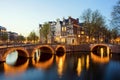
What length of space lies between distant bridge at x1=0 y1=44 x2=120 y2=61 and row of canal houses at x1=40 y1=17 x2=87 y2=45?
34.0ft

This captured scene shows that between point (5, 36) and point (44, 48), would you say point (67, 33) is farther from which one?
point (5, 36)

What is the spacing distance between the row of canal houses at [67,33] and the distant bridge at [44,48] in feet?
34.0

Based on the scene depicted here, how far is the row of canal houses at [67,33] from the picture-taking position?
80387mm

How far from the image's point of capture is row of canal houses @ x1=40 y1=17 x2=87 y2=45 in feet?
264

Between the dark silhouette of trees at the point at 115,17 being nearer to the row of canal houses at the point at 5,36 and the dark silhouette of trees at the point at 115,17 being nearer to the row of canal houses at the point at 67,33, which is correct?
the row of canal houses at the point at 67,33

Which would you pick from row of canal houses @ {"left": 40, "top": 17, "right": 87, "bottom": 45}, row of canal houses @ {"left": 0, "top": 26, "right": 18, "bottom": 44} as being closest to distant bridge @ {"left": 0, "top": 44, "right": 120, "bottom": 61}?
row of canal houses @ {"left": 40, "top": 17, "right": 87, "bottom": 45}

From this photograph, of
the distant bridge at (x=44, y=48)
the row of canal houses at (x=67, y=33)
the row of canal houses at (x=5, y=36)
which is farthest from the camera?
the row of canal houses at (x=5, y=36)

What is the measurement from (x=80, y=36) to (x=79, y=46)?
15.8 m

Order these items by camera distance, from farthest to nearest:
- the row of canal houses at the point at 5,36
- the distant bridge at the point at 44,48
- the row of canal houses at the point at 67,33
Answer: the row of canal houses at the point at 5,36, the row of canal houses at the point at 67,33, the distant bridge at the point at 44,48

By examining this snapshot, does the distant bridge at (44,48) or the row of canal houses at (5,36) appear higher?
the row of canal houses at (5,36)

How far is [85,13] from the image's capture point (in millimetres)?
72375

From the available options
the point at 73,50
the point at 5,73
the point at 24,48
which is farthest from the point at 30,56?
the point at 73,50

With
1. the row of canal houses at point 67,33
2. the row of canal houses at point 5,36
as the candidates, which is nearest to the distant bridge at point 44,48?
the row of canal houses at point 67,33

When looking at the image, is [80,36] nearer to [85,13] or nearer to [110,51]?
[85,13]
